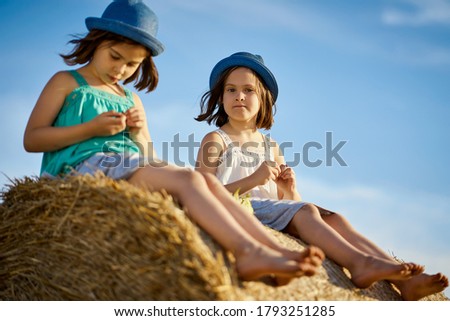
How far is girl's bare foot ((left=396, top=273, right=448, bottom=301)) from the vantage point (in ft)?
10.3

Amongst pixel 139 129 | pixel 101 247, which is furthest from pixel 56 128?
pixel 101 247

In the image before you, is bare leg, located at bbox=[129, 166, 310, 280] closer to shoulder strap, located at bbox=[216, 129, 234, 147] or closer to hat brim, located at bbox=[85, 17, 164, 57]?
hat brim, located at bbox=[85, 17, 164, 57]

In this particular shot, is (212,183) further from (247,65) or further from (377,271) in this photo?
(247,65)

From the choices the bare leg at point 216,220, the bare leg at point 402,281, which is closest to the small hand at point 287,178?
the bare leg at point 402,281

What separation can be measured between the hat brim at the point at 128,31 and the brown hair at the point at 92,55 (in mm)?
42

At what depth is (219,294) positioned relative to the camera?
2086 mm

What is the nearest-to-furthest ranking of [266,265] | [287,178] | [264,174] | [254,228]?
[266,265] → [254,228] → [264,174] → [287,178]

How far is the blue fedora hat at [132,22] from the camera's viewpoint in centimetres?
313

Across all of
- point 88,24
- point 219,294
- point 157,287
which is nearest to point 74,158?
point 88,24

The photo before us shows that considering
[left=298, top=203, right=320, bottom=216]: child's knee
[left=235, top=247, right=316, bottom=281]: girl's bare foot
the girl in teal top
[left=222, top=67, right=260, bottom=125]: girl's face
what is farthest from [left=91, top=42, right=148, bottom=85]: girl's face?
[left=235, top=247, right=316, bottom=281]: girl's bare foot

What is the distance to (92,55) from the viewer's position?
334 cm

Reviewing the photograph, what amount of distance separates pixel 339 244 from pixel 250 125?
1450mm

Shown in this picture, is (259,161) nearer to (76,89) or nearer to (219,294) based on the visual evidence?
(76,89)

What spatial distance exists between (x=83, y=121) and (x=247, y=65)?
151 cm
